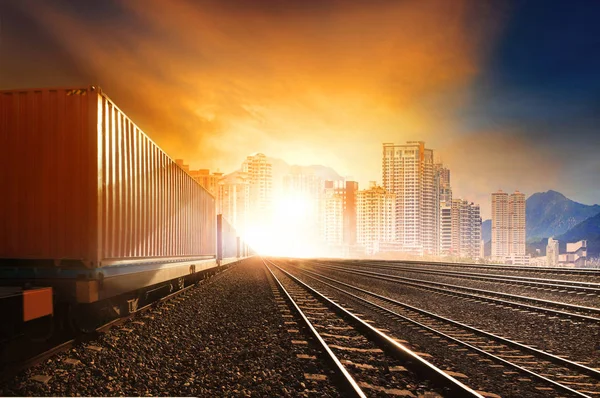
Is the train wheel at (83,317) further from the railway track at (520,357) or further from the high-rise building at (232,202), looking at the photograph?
the high-rise building at (232,202)

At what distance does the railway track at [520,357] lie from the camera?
5961mm

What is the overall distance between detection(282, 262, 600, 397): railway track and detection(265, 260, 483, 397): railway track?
4.40 feet

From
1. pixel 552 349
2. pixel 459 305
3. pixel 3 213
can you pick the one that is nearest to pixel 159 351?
pixel 3 213

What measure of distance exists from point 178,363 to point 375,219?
16660cm

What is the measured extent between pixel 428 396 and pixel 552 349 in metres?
4.33

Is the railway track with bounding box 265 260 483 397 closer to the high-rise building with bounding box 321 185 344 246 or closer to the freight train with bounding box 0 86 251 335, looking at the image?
the freight train with bounding box 0 86 251 335

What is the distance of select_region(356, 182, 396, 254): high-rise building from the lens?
168625 millimetres

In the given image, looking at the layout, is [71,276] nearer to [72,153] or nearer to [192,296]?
[72,153]

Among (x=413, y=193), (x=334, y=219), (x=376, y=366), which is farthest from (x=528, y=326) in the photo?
(x=413, y=193)

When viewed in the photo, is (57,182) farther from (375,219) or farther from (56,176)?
(375,219)

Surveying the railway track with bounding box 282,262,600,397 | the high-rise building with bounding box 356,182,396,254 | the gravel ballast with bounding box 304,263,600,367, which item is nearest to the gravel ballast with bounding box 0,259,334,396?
the railway track with bounding box 282,262,600,397

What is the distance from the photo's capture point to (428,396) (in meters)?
5.25

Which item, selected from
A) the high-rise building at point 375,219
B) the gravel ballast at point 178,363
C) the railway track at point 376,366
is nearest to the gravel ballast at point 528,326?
the railway track at point 376,366

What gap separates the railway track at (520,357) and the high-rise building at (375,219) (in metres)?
158
